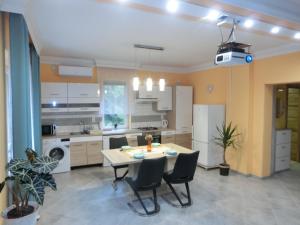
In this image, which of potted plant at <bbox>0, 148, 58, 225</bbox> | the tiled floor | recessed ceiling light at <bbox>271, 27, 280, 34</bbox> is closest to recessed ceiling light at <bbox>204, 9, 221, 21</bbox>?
recessed ceiling light at <bbox>271, 27, 280, 34</bbox>

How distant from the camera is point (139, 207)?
11.2ft

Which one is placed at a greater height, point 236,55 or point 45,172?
point 236,55

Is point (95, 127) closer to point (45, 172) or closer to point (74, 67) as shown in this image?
point (74, 67)

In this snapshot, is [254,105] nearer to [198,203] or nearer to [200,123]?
[200,123]

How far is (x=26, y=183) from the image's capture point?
6.51ft

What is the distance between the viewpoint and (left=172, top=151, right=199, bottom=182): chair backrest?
3.31 m

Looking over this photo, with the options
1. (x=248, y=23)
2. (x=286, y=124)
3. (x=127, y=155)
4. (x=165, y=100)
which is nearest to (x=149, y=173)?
(x=127, y=155)

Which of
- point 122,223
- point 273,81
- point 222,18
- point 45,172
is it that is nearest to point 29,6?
point 45,172

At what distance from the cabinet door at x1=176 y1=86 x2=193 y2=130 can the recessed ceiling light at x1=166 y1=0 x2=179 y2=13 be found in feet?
14.4

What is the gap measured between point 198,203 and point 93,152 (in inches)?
114

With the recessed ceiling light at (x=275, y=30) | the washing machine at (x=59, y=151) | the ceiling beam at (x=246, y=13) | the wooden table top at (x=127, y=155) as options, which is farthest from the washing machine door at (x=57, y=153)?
the recessed ceiling light at (x=275, y=30)

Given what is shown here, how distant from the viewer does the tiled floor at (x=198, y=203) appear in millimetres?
3051

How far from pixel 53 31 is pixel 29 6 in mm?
944

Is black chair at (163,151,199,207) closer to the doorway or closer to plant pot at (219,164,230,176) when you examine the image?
plant pot at (219,164,230,176)
